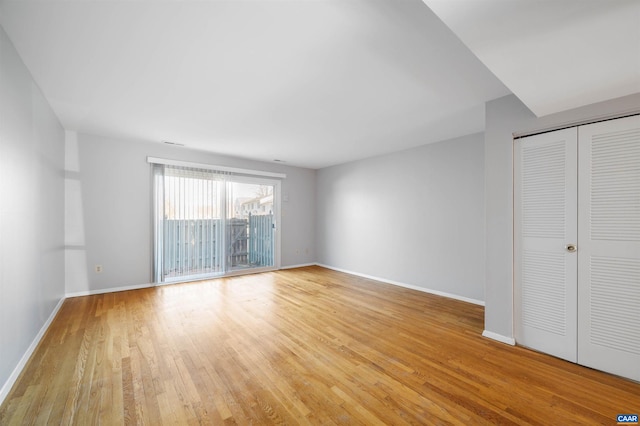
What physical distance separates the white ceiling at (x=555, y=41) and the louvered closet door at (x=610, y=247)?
1.34 feet

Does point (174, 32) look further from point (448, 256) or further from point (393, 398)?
point (448, 256)

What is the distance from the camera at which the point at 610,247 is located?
2.02 meters

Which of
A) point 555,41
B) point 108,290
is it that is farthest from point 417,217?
point 108,290

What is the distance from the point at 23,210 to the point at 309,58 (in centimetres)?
272

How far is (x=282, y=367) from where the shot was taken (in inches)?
80.8

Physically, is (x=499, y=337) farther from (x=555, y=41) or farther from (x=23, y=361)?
(x=23, y=361)

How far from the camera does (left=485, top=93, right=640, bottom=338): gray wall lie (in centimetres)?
247

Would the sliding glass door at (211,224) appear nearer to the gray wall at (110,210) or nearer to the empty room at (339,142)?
the gray wall at (110,210)

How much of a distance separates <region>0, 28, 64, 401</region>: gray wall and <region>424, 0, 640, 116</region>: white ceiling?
2875 mm

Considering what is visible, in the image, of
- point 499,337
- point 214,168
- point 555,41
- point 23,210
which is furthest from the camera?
point 214,168

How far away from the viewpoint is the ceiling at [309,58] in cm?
135

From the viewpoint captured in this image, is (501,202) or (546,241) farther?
(501,202)

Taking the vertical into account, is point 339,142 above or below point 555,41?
above

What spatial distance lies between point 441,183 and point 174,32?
392cm
